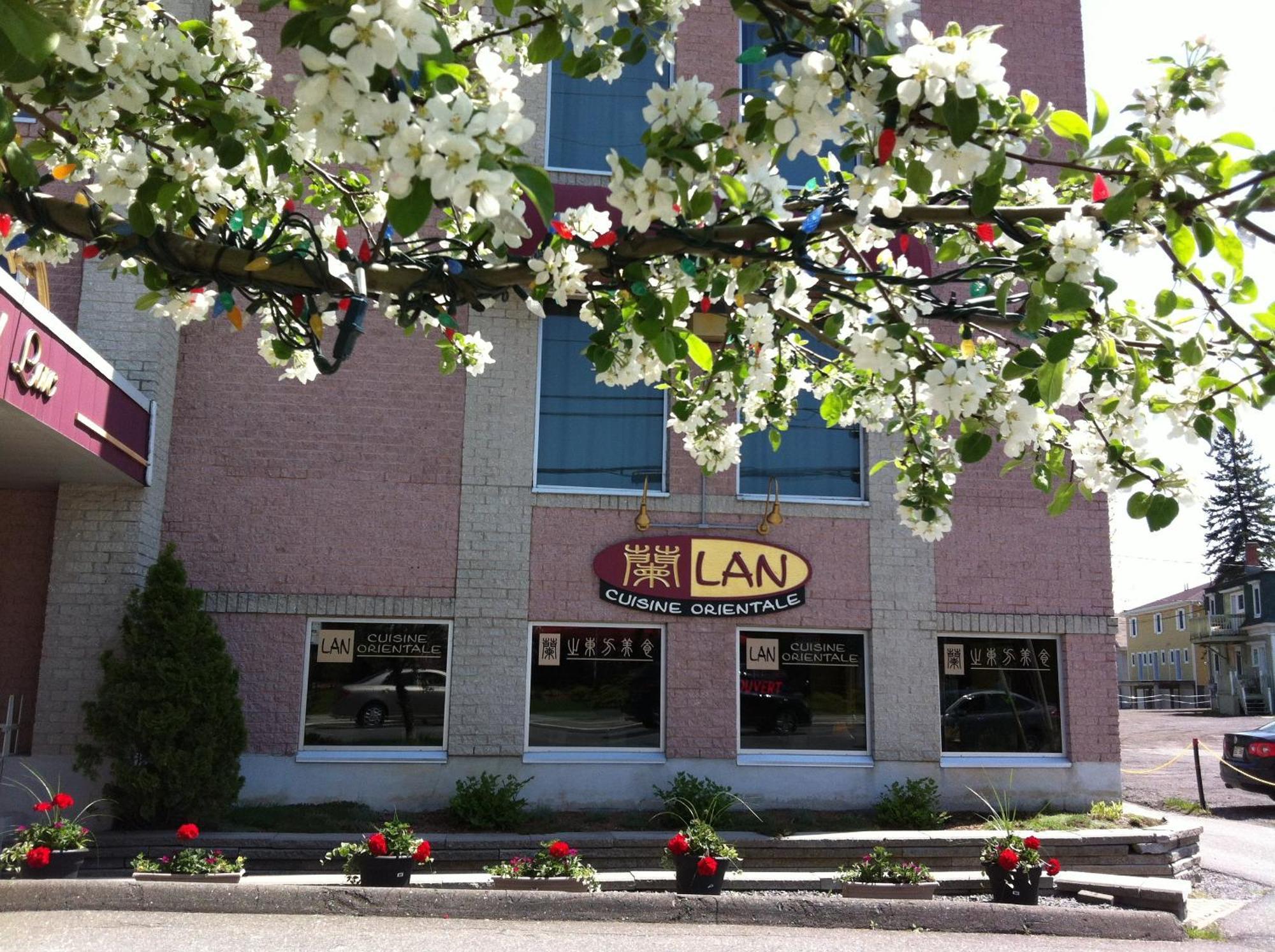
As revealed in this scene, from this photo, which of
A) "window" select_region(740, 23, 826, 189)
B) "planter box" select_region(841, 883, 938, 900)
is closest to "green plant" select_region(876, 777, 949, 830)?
"planter box" select_region(841, 883, 938, 900)

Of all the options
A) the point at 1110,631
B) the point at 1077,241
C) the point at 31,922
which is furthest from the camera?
the point at 1110,631

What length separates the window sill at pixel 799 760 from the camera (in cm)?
1155

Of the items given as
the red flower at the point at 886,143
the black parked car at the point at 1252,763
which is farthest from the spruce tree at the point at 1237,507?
the red flower at the point at 886,143

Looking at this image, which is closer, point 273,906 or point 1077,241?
point 1077,241

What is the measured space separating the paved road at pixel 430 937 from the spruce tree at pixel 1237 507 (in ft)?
217

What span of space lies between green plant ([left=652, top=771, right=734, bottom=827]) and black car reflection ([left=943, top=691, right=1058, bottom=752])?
2.70 metres

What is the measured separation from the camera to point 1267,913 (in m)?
9.12

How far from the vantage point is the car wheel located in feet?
37.0

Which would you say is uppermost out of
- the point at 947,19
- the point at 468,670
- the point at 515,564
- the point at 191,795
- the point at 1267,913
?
the point at 947,19

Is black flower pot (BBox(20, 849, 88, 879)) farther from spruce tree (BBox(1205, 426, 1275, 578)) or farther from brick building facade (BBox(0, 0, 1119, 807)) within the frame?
spruce tree (BBox(1205, 426, 1275, 578))

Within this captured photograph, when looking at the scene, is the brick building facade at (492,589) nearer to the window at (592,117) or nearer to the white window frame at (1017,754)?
the white window frame at (1017,754)

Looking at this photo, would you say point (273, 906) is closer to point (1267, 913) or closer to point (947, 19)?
point (1267, 913)

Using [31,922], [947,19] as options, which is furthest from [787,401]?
[947,19]

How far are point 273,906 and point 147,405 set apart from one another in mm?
5461
